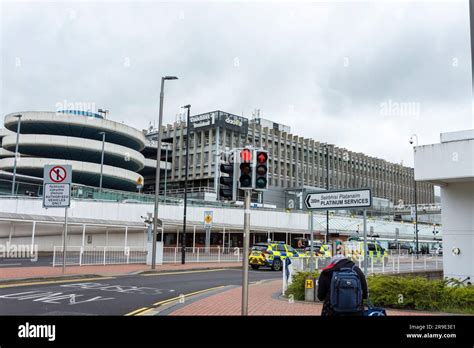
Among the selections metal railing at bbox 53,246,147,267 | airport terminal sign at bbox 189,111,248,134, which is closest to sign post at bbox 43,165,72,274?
metal railing at bbox 53,246,147,267

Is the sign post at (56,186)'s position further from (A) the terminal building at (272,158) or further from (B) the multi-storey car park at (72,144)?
(A) the terminal building at (272,158)

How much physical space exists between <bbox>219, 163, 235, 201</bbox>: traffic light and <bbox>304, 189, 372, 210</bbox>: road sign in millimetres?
3793

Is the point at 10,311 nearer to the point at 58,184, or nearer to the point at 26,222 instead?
the point at 58,184

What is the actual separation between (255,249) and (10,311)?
18201 mm

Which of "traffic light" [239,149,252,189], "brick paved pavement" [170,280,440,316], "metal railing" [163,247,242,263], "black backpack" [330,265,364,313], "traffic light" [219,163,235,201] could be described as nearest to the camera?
"black backpack" [330,265,364,313]

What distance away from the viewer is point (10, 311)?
1019 cm

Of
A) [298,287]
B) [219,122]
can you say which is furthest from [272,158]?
[298,287]

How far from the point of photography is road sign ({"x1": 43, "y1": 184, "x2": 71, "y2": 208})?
18.7m

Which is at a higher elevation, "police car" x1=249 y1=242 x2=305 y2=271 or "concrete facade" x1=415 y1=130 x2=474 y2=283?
"concrete facade" x1=415 y1=130 x2=474 y2=283

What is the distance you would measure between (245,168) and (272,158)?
68808 mm

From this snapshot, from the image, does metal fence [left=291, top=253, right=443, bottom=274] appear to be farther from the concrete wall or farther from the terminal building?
the terminal building

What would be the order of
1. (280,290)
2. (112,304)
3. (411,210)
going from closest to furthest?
(112,304) < (280,290) < (411,210)
